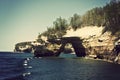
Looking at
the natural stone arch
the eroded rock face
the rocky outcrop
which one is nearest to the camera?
the natural stone arch

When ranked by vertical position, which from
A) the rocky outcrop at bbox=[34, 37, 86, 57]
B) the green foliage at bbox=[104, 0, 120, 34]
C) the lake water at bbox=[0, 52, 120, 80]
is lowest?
the lake water at bbox=[0, 52, 120, 80]

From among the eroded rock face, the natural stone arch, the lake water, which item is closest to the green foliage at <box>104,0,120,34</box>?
the natural stone arch

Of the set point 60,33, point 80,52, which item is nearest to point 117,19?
point 80,52

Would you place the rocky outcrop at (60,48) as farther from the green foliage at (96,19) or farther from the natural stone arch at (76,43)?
the green foliage at (96,19)

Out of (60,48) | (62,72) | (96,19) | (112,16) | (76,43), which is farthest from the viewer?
(60,48)

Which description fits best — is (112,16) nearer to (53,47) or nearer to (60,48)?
(60,48)

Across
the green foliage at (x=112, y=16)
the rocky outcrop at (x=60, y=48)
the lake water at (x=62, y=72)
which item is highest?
the green foliage at (x=112, y=16)

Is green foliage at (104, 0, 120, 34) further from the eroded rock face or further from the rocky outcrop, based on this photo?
the eroded rock face

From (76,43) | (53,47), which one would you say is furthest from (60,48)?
(76,43)

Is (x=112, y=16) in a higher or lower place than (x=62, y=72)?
higher

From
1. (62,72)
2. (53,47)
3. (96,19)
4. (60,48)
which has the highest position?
(96,19)

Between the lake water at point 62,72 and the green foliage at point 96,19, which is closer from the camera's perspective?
the lake water at point 62,72

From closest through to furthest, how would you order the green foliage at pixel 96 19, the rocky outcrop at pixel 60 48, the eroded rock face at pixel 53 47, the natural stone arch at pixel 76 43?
the natural stone arch at pixel 76 43, the green foliage at pixel 96 19, the rocky outcrop at pixel 60 48, the eroded rock face at pixel 53 47

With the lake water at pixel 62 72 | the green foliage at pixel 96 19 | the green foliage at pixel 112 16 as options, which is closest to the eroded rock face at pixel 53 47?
the green foliage at pixel 96 19
